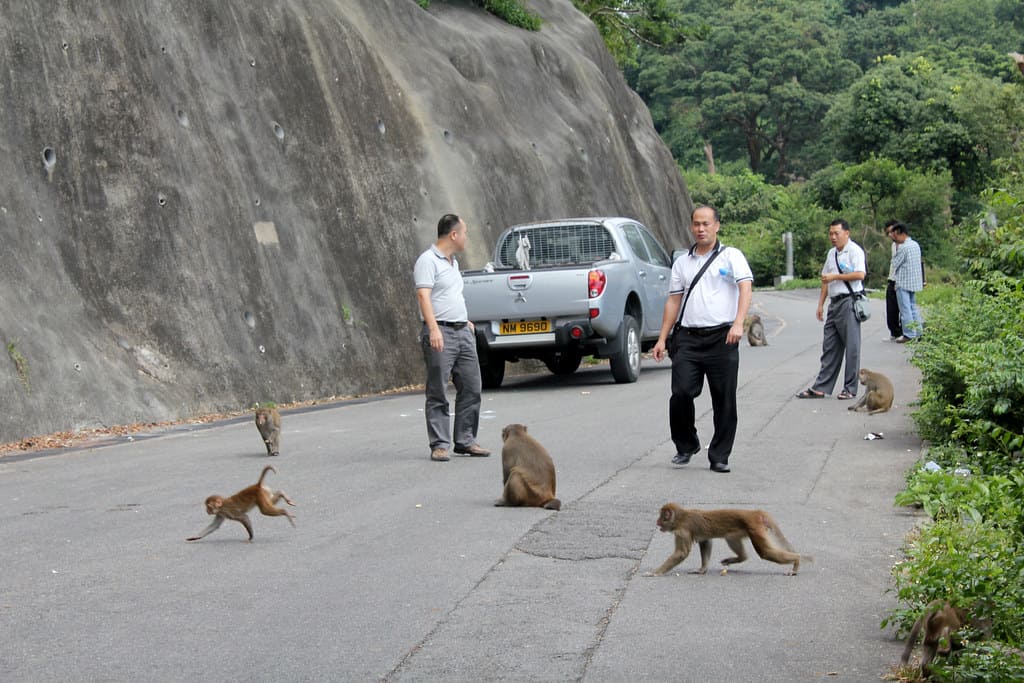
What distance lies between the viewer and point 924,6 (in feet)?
302

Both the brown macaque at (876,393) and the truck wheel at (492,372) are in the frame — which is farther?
the truck wheel at (492,372)

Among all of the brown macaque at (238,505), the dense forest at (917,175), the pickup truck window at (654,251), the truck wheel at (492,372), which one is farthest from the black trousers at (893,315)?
the brown macaque at (238,505)

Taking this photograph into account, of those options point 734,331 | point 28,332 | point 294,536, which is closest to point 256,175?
point 28,332

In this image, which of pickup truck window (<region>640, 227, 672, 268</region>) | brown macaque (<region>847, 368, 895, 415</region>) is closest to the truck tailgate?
pickup truck window (<region>640, 227, 672, 268</region>)

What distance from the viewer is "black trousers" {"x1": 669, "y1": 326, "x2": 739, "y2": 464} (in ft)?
35.1

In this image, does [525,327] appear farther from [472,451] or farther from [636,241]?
[472,451]

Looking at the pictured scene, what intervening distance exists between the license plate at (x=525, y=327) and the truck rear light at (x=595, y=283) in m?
0.70

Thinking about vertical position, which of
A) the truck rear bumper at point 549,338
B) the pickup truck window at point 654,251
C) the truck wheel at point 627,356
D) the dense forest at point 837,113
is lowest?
the truck wheel at point 627,356

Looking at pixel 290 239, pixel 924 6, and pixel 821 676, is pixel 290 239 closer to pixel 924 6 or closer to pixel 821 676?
pixel 821 676

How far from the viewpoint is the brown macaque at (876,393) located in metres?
14.0

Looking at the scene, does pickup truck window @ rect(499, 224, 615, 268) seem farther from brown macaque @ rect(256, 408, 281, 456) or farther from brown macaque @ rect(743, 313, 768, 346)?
brown macaque @ rect(256, 408, 281, 456)

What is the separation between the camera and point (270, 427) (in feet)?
38.3

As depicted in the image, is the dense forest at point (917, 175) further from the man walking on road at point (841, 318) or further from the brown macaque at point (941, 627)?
the man walking on road at point (841, 318)

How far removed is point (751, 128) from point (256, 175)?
71.4m
